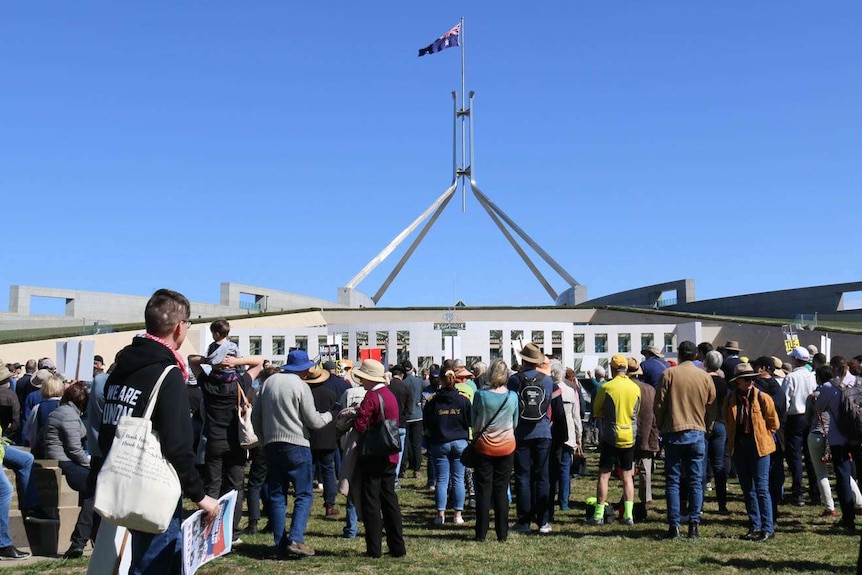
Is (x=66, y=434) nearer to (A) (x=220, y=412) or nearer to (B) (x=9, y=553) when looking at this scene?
(B) (x=9, y=553)

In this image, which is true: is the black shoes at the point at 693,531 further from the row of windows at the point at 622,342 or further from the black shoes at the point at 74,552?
the row of windows at the point at 622,342

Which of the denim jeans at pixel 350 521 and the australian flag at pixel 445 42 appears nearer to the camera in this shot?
the denim jeans at pixel 350 521

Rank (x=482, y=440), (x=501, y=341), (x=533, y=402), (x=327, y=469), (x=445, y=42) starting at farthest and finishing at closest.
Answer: (x=445, y=42) < (x=501, y=341) < (x=327, y=469) < (x=533, y=402) < (x=482, y=440)

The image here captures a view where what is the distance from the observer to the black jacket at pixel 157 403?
11.1 ft

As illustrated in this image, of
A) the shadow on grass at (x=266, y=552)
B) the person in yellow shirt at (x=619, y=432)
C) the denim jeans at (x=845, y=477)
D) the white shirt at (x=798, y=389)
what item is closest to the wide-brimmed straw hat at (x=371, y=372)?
the shadow on grass at (x=266, y=552)

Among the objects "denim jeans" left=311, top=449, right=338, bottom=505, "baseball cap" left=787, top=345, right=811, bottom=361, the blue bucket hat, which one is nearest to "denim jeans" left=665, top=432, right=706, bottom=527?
"baseball cap" left=787, top=345, right=811, bottom=361

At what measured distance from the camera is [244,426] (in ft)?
22.3

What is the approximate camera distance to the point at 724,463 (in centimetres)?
835

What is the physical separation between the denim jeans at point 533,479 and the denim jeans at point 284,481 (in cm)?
205

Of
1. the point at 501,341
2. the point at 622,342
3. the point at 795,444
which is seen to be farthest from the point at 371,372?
the point at 622,342

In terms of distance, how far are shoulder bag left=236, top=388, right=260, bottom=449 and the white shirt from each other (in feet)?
17.9

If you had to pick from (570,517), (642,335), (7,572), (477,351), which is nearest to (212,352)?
(7,572)

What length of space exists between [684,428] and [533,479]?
4.68 ft

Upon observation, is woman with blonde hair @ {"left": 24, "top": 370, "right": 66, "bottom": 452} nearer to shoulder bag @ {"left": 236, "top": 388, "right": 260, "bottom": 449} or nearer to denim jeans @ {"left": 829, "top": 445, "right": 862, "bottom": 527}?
shoulder bag @ {"left": 236, "top": 388, "right": 260, "bottom": 449}
